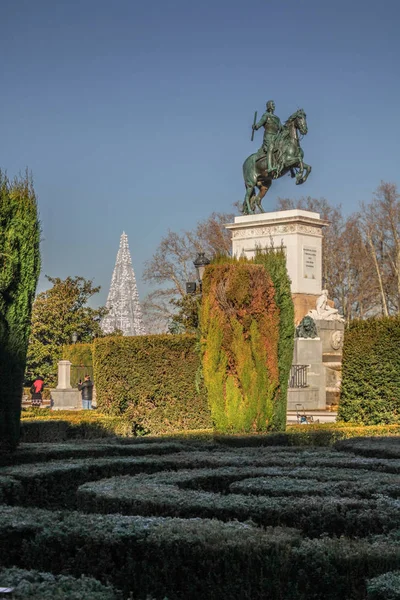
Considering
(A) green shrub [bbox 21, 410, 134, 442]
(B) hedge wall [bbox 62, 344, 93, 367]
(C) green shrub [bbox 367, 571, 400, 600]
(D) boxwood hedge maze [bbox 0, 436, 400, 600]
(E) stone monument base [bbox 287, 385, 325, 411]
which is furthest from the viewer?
(B) hedge wall [bbox 62, 344, 93, 367]

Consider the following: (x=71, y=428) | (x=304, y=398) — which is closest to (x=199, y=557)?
(x=71, y=428)

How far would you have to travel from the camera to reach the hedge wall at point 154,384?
22.4 meters

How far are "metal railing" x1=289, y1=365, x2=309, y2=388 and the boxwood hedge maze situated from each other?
18.6 meters

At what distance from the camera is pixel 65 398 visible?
119ft

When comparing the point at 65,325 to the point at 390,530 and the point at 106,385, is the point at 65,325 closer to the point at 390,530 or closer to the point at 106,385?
the point at 106,385

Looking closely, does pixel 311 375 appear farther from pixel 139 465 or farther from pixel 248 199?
pixel 139 465

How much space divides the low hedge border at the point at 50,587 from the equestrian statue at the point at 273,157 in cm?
3457

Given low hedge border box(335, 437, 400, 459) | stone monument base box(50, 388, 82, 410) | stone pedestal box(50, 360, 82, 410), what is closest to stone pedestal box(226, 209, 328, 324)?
stone pedestal box(50, 360, 82, 410)

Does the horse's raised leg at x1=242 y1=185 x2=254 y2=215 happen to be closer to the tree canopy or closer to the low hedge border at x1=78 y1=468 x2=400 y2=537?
the tree canopy

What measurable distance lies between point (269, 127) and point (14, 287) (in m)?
28.6

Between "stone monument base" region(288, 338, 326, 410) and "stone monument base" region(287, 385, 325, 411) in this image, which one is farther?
"stone monument base" region(288, 338, 326, 410)

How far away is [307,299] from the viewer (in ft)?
123

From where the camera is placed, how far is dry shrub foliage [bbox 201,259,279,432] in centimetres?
1642

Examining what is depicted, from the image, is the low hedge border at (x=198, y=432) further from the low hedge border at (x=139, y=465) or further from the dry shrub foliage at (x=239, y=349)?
the low hedge border at (x=139, y=465)
